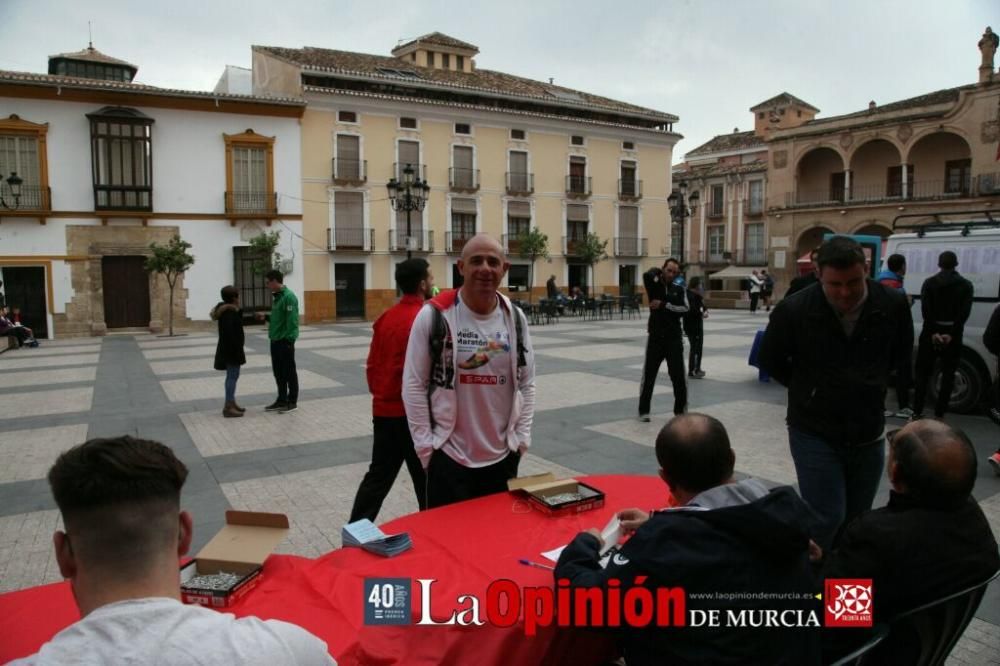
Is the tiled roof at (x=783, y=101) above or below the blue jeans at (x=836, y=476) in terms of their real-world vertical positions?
above

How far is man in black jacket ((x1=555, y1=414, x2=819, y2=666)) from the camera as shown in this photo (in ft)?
5.39

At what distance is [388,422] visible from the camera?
3.88 meters

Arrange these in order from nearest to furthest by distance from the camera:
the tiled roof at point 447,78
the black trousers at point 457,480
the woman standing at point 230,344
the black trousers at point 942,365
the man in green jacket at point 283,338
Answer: the black trousers at point 457,480, the black trousers at point 942,365, the woman standing at point 230,344, the man in green jacket at point 283,338, the tiled roof at point 447,78

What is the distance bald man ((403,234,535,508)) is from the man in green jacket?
17.7ft

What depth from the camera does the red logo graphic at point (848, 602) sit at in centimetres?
186

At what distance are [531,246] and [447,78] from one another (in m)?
9.54

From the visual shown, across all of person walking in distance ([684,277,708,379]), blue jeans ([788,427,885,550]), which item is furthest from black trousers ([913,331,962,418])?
blue jeans ([788,427,885,550])

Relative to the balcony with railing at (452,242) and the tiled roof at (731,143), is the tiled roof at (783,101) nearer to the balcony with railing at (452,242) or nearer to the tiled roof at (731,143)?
the tiled roof at (731,143)

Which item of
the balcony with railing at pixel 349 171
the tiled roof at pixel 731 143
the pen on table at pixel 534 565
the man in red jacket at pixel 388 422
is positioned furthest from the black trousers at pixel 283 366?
the tiled roof at pixel 731 143

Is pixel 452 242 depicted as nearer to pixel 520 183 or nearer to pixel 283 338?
pixel 520 183

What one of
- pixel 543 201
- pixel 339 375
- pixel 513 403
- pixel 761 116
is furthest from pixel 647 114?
pixel 513 403

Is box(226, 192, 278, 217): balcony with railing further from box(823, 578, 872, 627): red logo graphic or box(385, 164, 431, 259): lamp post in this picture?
box(823, 578, 872, 627): red logo graphic

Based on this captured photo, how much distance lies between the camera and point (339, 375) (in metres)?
11.3

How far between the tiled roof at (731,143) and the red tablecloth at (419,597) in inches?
1973
